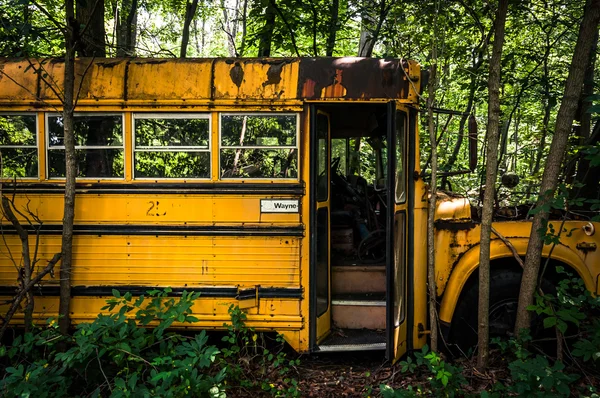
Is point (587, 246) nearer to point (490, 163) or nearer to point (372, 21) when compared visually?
point (490, 163)

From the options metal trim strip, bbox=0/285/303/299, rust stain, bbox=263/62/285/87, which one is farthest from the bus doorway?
rust stain, bbox=263/62/285/87

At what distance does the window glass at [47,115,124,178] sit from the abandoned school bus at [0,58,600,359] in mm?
10

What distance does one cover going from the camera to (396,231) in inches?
164

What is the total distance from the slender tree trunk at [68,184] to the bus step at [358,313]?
7.28 ft

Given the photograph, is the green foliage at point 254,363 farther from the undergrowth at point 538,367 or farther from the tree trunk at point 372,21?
the tree trunk at point 372,21

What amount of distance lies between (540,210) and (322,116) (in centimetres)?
187

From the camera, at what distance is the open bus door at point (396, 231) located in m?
3.98

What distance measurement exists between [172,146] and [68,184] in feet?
2.81

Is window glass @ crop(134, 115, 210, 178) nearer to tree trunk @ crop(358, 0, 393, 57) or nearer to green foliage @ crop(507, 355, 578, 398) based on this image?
green foliage @ crop(507, 355, 578, 398)

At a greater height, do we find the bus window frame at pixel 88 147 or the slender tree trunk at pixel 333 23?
the slender tree trunk at pixel 333 23

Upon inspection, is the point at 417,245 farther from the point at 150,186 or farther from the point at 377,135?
the point at 150,186

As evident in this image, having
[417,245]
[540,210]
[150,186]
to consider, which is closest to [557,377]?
[540,210]

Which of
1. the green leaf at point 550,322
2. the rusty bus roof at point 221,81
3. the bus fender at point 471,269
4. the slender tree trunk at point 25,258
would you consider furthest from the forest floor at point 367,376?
the rusty bus roof at point 221,81

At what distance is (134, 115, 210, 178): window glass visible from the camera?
13.7 feet
